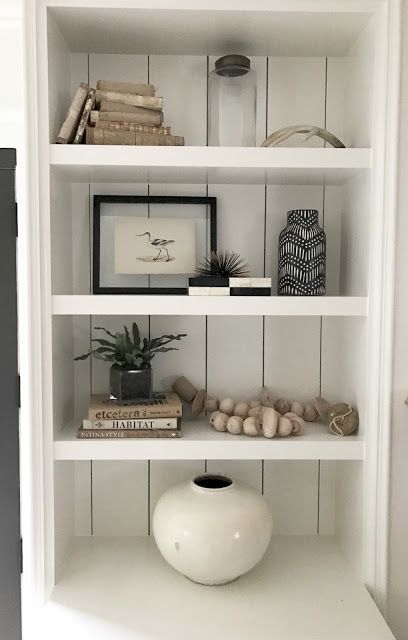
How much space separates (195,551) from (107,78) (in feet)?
4.21

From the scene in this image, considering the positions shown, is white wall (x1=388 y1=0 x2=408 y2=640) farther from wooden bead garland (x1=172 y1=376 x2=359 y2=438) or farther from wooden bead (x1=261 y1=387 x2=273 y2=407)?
wooden bead (x1=261 y1=387 x2=273 y2=407)

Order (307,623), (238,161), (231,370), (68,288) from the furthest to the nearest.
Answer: (231,370) < (68,288) < (238,161) < (307,623)

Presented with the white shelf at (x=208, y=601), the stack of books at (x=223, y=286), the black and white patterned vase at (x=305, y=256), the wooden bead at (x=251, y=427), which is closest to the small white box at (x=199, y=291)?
the stack of books at (x=223, y=286)

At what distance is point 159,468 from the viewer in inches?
76.9

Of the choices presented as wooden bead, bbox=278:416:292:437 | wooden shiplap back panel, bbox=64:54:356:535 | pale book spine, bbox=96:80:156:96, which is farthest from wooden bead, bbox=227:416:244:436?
pale book spine, bbox=96:80:156:96

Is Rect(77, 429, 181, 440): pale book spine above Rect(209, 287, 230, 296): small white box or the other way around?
the other way around

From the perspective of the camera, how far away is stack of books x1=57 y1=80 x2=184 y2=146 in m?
1.64

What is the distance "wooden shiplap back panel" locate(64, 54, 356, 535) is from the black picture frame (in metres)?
0.04

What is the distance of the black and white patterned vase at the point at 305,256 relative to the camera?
5.77 ft

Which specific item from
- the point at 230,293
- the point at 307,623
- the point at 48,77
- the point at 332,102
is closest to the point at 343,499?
the point at 307,623

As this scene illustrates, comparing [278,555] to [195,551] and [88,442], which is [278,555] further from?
[88,442]

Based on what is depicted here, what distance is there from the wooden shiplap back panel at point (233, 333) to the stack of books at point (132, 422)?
0.25 metres

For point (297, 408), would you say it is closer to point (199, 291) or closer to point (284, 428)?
point (284, 428)

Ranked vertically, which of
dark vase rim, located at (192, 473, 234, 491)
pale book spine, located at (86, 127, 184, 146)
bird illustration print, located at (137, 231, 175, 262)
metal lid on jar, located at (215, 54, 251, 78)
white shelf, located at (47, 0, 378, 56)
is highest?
white shelf, located at (47, 0, 378, 56)
